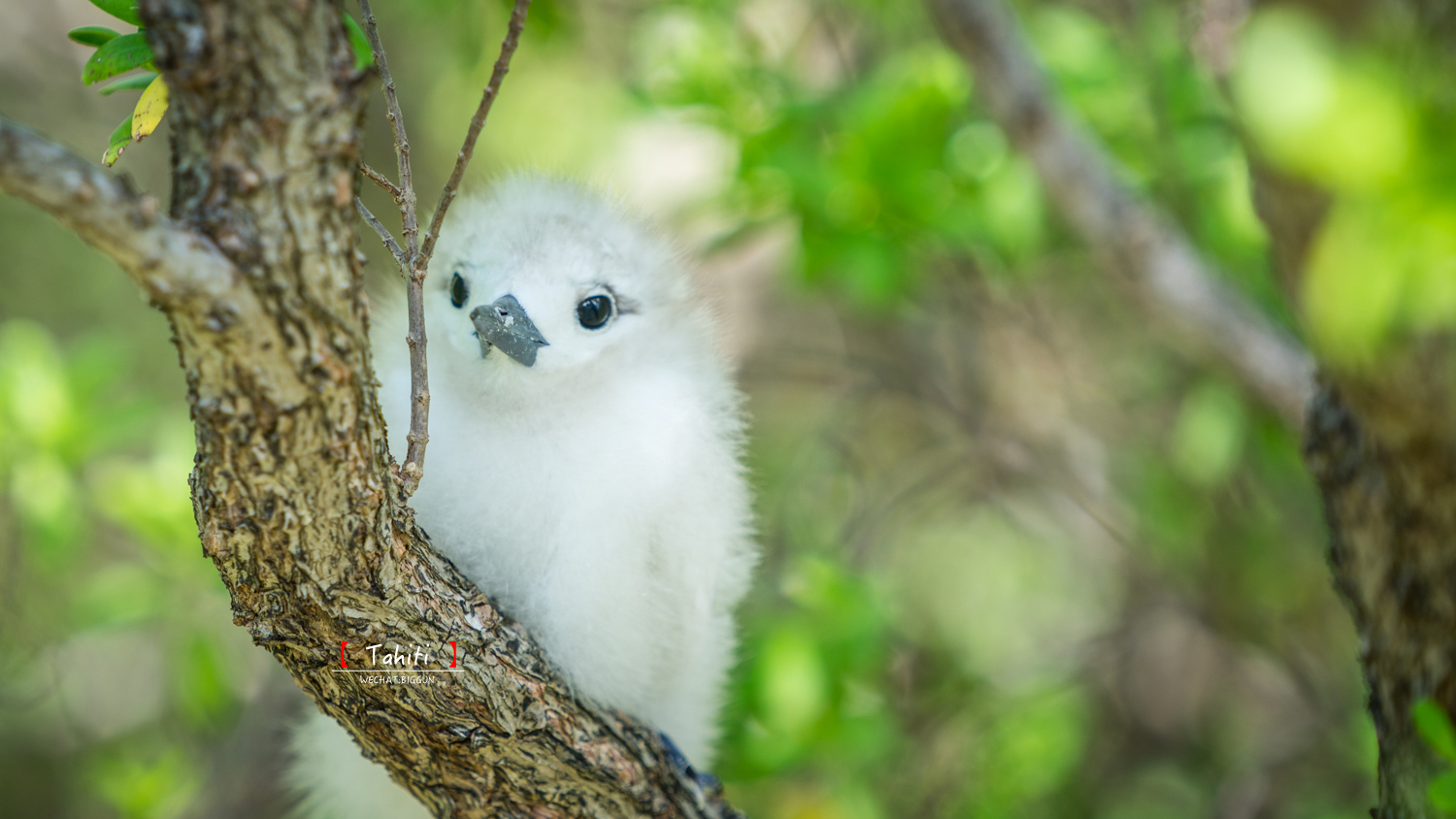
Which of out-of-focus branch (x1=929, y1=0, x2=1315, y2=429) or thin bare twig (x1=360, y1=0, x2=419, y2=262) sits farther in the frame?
out-of-focus branch (x1=929, y1=0, x2=1315, y2=429)

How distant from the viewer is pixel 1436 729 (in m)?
1.19

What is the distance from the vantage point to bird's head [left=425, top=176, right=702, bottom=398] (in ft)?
4.57

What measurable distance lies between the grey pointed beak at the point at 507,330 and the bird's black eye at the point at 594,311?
13 centimetres

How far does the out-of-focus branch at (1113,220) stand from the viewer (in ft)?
7.06

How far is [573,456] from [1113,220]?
1.40 meters

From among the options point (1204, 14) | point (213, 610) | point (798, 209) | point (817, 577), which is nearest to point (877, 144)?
point (798, 209)

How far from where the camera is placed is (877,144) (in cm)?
213

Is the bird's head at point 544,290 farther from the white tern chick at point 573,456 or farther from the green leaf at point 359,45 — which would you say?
the green leaf at point 359,45

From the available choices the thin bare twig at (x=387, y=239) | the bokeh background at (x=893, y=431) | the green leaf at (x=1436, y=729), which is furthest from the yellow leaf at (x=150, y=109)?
the green leaf at (x=1436, y=729)

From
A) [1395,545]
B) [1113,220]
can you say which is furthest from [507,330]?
[1113,220]

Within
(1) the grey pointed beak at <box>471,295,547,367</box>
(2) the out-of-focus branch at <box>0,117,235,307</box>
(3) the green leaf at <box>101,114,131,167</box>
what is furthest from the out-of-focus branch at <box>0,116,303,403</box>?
(1) the grey pointed beak at <box>471,295,547,367</box>

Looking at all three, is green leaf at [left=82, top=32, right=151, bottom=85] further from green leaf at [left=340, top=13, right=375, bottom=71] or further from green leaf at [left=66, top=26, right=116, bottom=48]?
green leaf at [left=340, top=13, right=375, bottom=71]

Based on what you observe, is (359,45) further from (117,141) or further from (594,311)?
(594,311)

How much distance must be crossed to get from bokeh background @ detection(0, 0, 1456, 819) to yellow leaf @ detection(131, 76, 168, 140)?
811 mm
